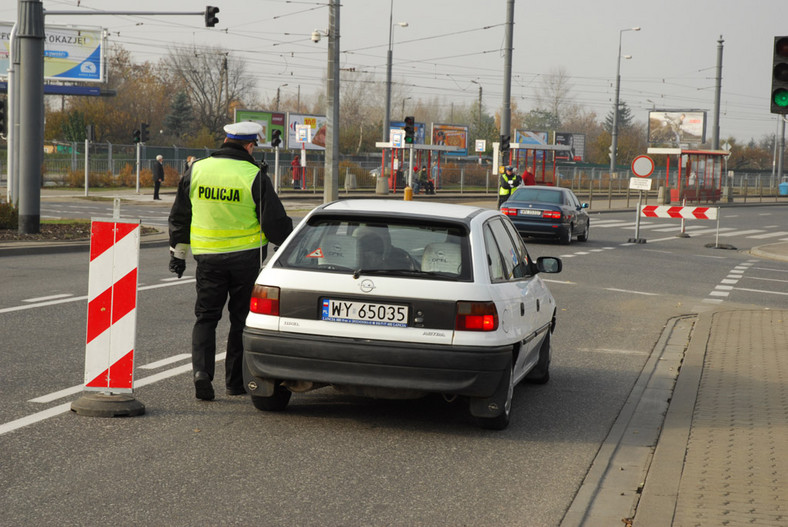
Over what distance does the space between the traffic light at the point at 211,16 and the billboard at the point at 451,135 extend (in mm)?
54614

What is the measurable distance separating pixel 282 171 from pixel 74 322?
166 feet

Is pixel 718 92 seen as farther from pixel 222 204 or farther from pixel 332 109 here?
pixel 222 204

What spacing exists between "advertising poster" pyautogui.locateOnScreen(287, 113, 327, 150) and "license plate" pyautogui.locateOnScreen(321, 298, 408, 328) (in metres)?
65.4

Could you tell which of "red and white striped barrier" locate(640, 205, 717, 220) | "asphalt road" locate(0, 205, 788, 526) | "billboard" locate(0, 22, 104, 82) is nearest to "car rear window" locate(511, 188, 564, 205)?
"red and white striped barrier" locate(640, 205, 717, 220)

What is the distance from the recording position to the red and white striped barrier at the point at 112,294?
20.8 ft

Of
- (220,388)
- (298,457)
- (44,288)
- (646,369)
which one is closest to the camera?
(298,457)

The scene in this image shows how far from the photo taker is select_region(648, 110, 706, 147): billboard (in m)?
85.2

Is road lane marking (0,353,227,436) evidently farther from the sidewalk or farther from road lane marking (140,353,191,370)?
the sidewalk

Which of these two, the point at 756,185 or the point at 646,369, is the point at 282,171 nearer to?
the point at 756,185

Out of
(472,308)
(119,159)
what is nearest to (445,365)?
(472,308)

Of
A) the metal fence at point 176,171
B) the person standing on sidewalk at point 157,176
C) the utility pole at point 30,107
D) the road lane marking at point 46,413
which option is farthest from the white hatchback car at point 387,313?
the metal fence at point 176,171

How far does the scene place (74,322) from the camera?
1048 cm

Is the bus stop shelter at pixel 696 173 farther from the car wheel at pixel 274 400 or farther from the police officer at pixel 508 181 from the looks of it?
the car wheel at pixel 274 400

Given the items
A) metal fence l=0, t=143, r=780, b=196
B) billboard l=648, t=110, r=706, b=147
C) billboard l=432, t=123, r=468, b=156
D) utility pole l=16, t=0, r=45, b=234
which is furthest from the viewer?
billboard l=648, t=110, r=706, b=147
